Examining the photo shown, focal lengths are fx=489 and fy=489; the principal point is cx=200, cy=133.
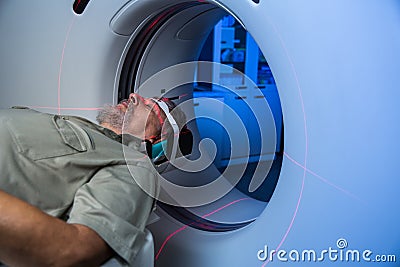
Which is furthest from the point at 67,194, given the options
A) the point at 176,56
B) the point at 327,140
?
the point at 176,56

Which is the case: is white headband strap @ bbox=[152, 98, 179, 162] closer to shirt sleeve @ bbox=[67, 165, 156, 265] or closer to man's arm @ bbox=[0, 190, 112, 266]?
shirt sleeve @ bbox=[67, 165, 156, 265]

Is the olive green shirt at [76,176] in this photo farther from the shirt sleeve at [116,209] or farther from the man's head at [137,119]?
the man's head at [137,119]

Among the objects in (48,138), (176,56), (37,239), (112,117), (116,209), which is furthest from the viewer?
(176,56)

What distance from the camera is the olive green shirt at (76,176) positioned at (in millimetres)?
1004

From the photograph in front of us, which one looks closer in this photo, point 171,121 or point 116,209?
point 116,209

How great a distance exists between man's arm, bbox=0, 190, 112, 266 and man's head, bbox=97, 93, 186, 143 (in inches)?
21.6

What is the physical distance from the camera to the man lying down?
89 cm

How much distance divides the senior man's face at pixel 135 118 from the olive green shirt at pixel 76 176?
0.75ft

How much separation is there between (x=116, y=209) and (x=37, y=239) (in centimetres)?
18

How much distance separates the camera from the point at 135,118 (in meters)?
1.48

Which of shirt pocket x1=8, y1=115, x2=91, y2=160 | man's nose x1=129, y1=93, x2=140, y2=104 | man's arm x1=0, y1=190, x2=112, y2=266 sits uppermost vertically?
man's nose x1=129, y1=93, x2=140, y2=104

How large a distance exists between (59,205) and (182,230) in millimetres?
472

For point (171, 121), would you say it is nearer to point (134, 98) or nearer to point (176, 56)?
point (134, 98)

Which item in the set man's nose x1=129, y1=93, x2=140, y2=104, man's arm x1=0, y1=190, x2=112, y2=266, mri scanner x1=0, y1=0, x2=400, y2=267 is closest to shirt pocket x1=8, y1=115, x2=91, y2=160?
man's arm x1=0, y1=190, x2=112, y2=266
